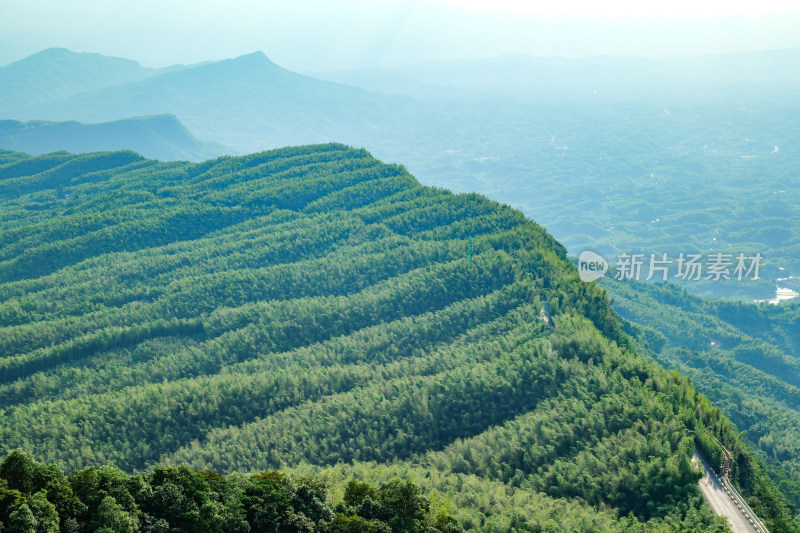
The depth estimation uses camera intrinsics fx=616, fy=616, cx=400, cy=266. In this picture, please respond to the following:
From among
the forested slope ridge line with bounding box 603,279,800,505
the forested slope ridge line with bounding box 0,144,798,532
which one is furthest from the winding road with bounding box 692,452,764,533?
the forested slope ridge line with bounding box 603,279,800,505

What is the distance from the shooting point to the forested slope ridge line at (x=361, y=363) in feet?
203

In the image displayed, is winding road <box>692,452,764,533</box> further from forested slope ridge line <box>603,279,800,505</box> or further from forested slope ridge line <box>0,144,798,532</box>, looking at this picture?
forested slope ridge line <box>603,279,800,505</box>

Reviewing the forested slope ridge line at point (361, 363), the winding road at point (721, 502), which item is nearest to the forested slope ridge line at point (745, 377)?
the forested slope ridge line at point (361, 363)

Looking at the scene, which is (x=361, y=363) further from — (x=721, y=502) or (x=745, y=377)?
(x=745, y=377)

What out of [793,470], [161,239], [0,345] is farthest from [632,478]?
[161,239]

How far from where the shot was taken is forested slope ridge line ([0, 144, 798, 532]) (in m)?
61.8

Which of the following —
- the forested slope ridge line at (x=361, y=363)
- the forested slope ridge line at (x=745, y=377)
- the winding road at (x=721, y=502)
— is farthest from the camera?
the forested slope ridge line at (x=745, y=377)

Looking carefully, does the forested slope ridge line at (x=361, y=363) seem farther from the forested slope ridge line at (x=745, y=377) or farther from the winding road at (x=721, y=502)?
the forested slope ridge line at (x=745, y=377)

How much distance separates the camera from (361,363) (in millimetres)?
99750

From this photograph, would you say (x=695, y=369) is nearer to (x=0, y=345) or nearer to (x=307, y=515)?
(x=307, y=515)

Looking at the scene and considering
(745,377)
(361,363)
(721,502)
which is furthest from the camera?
(745,377)

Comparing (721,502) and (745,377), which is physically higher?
(721,502)

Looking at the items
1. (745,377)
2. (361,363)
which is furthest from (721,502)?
(745,377)

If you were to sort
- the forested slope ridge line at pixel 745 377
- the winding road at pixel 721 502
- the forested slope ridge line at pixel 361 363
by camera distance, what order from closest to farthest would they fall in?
the winding road at pixel 721 502 → the forested slope ridge line at pixel 361 363 → the forested slope ridge line at pixel 745 377
